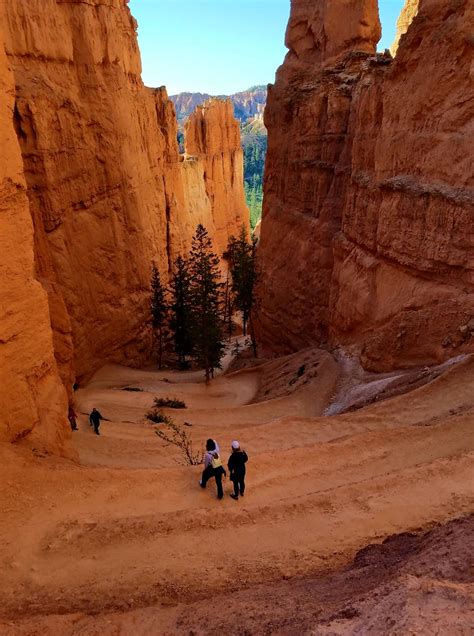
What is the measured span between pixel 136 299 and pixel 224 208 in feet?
118

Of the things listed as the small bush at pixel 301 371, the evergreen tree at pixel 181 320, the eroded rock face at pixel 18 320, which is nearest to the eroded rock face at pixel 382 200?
the small bush at pixel 301 371

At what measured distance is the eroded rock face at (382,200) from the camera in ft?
49.1

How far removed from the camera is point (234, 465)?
29.5ft

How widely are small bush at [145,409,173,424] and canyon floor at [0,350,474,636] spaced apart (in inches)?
156

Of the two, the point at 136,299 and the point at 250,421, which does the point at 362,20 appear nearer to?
the point at 136,299

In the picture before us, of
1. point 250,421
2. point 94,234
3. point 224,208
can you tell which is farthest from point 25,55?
point 224,208

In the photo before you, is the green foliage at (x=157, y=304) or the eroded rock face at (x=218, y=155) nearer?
the green foliage at (x=157, y=304)

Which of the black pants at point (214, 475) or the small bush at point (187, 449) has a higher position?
the black pants at point (214, 475)

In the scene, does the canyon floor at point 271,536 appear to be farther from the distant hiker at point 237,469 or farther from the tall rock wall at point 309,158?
the tall rock wall at point 309,158

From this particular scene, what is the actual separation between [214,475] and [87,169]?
66.4 feet

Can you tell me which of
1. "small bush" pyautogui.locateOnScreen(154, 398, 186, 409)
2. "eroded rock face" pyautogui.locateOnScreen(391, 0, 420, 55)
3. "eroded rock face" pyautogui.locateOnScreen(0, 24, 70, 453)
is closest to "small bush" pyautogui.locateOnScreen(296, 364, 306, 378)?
"small bush" pyautogui.locateOnScreen(154, 398, 186, 409)

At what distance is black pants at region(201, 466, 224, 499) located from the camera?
9.12 meters

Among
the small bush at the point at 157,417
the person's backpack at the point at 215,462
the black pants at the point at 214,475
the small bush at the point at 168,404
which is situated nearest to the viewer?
the black pants at the point at 214,475

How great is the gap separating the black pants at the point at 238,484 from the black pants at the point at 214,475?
10.6 inches
